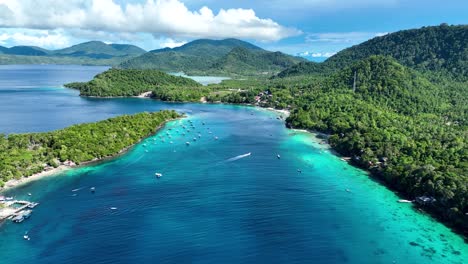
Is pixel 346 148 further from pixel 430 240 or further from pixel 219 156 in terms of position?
pixel 430 240

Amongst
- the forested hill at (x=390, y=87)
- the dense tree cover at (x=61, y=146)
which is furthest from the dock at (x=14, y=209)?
the forested hill at (x=390, y=87)

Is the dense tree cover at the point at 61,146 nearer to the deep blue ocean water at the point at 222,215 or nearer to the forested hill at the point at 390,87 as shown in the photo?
the deep blue ocean water at the point at 222,215

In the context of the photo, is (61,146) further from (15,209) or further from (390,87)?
(390,87)

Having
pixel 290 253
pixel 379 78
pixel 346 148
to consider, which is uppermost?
pixel 379 78

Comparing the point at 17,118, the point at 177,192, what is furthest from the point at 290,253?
the point at 17,118

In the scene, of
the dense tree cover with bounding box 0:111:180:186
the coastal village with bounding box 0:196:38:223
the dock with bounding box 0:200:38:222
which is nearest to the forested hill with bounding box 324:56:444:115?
the dense tree cover with bounding box 0:111:180:186

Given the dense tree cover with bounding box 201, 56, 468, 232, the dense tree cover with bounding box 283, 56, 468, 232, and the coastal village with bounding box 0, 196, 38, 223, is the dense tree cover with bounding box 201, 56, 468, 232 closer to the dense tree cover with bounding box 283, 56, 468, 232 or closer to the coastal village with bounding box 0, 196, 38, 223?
the dense tree cover with bounding box 283, 56, 468, 232

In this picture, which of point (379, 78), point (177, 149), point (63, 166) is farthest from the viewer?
point (379, 78)
